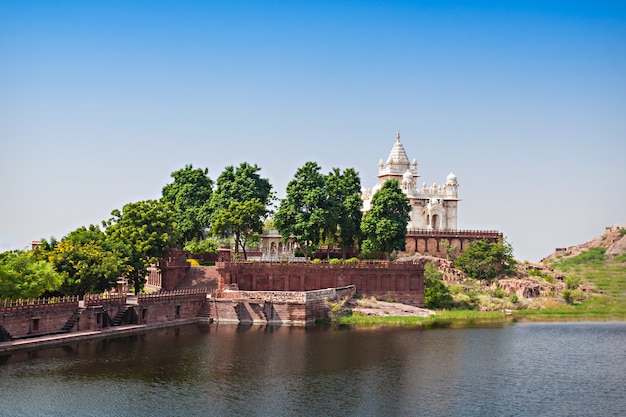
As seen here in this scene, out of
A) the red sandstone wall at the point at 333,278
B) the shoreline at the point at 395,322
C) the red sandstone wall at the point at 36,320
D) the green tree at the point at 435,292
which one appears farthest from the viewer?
the green tree at the point at 435,292

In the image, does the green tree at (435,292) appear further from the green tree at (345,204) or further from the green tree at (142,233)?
the green tree at (142,233)

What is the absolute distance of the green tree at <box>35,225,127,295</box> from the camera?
62.1 m

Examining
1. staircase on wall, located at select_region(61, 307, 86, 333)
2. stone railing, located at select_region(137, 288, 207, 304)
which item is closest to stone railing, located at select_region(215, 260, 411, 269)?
stone railing, located at select_region(137, 288, 207, 304)

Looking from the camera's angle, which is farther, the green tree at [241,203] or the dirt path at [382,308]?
the green tree at [241,203]

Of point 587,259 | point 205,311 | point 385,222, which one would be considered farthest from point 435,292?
point 587,259

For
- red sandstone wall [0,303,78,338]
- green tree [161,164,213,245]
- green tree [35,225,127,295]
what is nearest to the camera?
red sandstone wall [0,303,78,338]

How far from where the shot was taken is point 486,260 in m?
88.5

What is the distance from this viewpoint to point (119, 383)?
4438 centimetres

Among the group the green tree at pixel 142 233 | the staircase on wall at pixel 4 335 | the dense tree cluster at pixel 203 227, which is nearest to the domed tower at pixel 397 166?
the dense tree cluster at pixel 203 227

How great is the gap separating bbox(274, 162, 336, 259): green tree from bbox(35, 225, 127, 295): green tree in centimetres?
2227

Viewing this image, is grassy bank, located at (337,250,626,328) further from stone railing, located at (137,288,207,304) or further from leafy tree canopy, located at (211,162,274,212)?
leafy tree canopy, located at (211,162,274,212)

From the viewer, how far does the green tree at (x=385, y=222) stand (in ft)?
272

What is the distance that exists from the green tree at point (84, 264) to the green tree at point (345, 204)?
2659 cm

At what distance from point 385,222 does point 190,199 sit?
2814 cm
